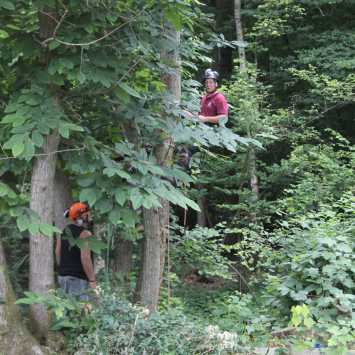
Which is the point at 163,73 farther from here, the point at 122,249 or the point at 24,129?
the point at 122,249

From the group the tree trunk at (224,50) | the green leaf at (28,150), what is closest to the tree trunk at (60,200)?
the green leaf at (28,150)

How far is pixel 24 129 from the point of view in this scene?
4.23 metres

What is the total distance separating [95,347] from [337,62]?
792cm

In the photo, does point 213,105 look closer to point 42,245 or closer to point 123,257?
point 123,257

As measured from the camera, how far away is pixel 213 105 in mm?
6461

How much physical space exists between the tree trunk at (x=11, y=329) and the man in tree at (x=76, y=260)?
0.64m

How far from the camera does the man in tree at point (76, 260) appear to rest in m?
5.30

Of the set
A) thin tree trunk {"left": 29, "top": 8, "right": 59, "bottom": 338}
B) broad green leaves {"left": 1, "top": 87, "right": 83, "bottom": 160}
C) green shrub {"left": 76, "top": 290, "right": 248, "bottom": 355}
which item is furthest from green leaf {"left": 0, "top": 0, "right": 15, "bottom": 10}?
green shrub {"left": 76, "top": 290, "right": 248, "bottom": 355}

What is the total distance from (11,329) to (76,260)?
1315 mm

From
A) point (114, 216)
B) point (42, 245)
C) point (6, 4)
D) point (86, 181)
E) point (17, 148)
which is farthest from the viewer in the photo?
point (42, 245)

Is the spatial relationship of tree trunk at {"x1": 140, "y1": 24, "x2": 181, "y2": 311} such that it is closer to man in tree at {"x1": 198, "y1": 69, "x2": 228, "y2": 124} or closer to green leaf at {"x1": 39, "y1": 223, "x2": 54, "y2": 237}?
man in tree at {"x1": 198, "y1": 69, "x2": 228, "y2": 124}

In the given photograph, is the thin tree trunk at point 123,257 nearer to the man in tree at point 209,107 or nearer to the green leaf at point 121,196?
the man in tree at point 209,107

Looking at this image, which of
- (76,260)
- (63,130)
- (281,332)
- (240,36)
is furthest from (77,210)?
(240,36)

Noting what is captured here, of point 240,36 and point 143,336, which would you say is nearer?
point 143,336
